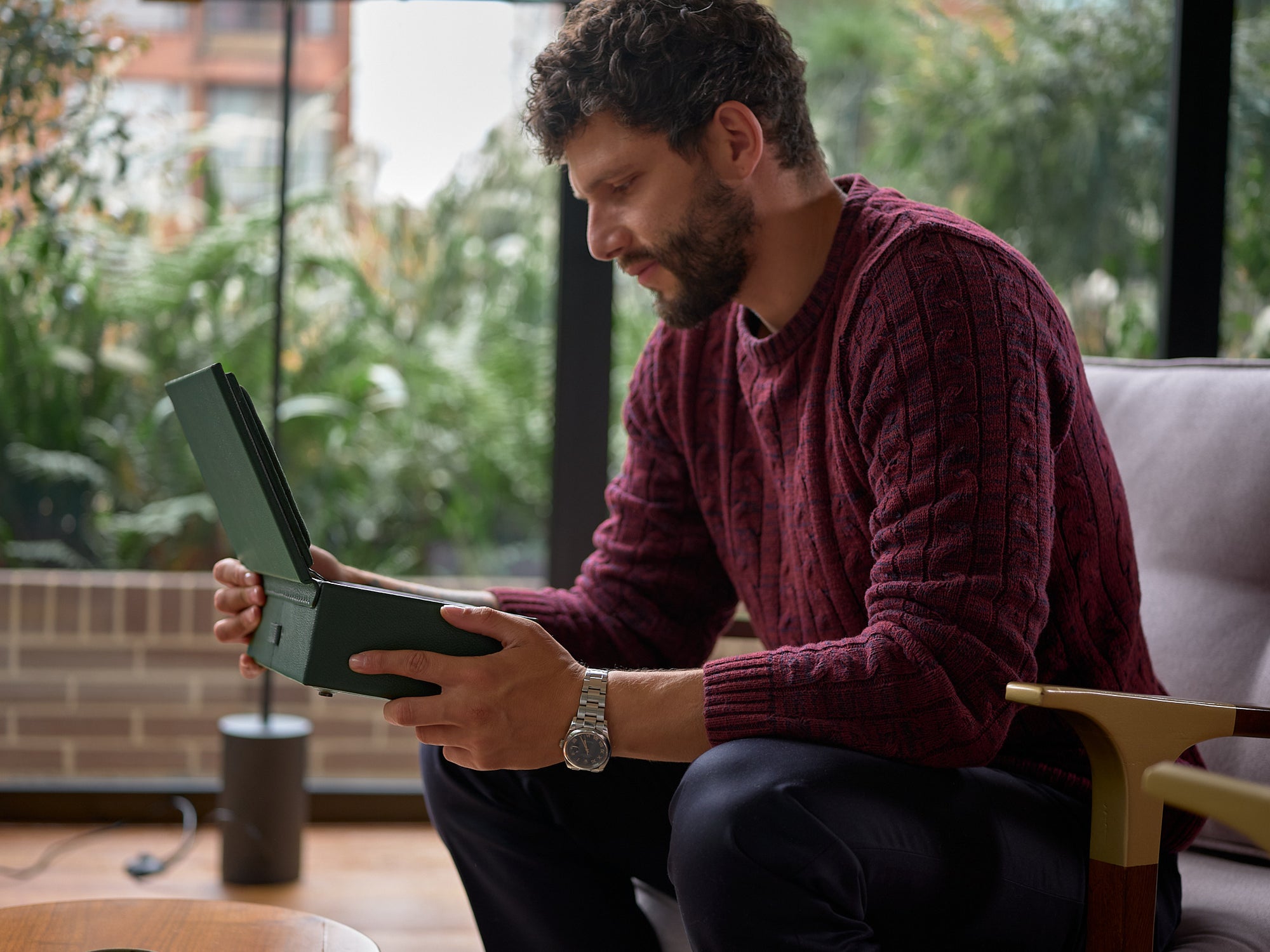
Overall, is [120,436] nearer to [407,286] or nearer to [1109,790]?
[407,286]

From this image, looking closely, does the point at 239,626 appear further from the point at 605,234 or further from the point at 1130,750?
the point at 1130,750

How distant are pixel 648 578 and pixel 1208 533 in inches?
26.4

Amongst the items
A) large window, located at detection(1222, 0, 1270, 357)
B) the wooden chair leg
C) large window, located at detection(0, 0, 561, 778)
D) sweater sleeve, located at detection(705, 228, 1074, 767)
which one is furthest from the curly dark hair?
large window, located at detection(1222, 0, 1270, 357)

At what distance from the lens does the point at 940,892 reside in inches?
39.5

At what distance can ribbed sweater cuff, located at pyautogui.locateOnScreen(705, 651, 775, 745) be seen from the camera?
1.04 meters

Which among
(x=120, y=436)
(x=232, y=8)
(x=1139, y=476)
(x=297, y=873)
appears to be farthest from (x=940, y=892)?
(x=232, y=8)

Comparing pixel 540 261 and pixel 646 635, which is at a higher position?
pixel 540 261

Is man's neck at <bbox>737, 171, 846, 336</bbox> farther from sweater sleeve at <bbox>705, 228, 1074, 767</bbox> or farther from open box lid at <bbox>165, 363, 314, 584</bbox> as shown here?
open box lid at <bbox>165, 363, 314, 584</bbox>

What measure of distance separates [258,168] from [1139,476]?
1.85m

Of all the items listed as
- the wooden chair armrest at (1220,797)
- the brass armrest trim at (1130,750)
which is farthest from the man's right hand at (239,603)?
the wooden chair armrest at (1220,797)

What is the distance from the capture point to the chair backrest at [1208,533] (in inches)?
54.3

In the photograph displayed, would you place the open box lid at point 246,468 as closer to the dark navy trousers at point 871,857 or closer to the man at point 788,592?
the man at point 788,592

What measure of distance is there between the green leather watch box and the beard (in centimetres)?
47

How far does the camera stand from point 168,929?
102 centimetres
